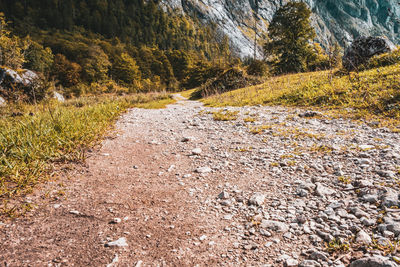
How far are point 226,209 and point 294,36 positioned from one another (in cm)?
2945

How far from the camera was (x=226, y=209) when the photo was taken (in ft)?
8.61

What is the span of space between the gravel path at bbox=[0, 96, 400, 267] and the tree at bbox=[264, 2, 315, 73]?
23574 millimetres

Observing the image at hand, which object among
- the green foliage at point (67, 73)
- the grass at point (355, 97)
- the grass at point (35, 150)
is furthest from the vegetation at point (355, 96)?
the green foliage at point (67, 73)

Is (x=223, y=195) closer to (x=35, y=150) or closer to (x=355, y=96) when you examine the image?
(x=35, y=150)

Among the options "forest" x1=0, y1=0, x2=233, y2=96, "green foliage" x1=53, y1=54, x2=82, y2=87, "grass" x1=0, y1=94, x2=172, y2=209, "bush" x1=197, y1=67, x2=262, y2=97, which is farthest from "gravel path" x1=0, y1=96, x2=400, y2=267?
"green foliage" x1=53, y1=54, x2=82, y2=87

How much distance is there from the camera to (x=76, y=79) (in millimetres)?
51844

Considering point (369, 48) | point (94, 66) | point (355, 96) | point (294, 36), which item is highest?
point (94, 66)

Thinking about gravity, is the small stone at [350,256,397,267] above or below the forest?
below

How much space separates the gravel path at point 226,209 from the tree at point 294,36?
23574 mm

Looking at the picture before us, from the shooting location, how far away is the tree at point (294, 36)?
24.9 m

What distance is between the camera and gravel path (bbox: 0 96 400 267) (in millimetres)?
1875

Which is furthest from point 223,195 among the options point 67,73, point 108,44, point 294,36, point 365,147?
point 108,44

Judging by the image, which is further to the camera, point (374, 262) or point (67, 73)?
point (67, 73)

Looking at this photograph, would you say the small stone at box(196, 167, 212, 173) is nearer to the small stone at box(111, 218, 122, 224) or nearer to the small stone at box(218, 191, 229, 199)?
the small stone at box(218, 191, 229, 199)
